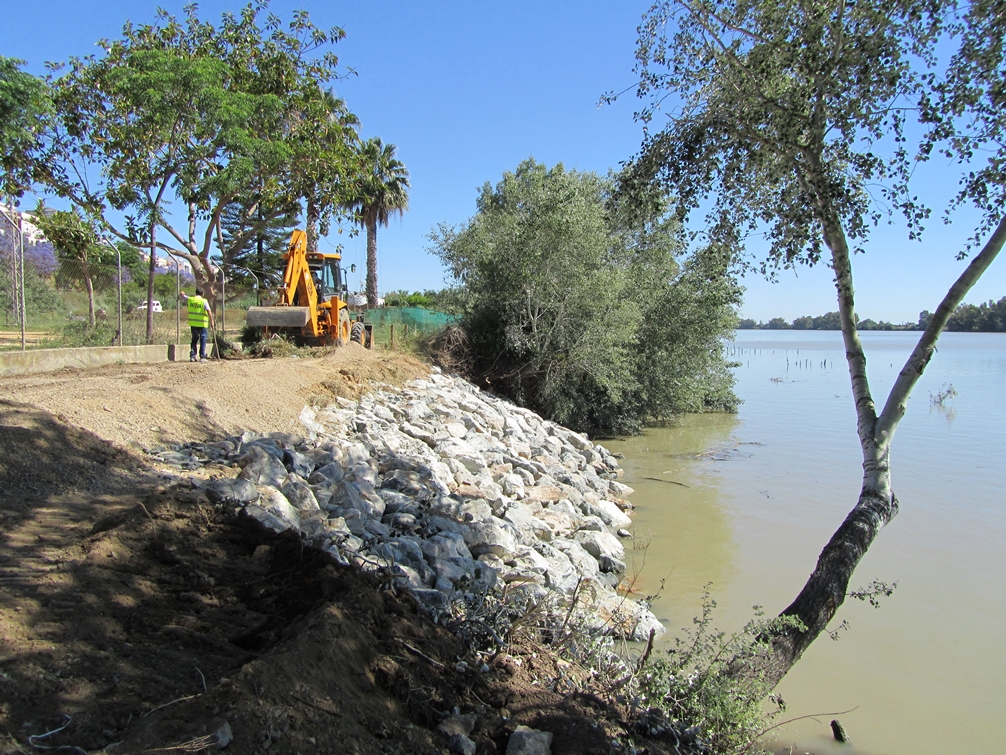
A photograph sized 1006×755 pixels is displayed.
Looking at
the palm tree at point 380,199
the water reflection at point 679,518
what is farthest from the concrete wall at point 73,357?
the palm tree at point 380,199

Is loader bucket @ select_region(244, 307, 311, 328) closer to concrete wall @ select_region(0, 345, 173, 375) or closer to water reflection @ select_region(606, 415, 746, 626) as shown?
concrete wall @ select_region(0, 345, 173, 375)

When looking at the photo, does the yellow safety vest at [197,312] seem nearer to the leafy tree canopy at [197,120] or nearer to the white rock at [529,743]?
the leafy tree canopy at [197,120]

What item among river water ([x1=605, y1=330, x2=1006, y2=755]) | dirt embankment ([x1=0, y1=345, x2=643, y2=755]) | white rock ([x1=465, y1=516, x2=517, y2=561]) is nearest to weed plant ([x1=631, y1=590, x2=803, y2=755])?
dirt embankment ([x1=0, y1=345, x2=643, y2=755])

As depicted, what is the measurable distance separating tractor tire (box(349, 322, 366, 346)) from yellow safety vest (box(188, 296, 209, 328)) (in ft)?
14.3

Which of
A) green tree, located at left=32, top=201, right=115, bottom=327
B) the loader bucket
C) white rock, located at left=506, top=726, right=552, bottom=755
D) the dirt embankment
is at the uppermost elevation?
green tree, located at left=32, top=201, right=115, bottom=327

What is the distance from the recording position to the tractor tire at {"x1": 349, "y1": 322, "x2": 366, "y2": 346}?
726 inches

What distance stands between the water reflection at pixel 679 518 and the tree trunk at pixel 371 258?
1819 cm

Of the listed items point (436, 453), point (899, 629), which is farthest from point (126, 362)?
point (899, 629)

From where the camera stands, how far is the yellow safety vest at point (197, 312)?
14359 millimetres

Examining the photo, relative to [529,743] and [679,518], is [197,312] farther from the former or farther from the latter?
[529,743]

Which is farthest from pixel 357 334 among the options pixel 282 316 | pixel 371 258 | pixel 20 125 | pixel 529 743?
pixel 529 743

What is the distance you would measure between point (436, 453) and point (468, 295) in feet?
35.6

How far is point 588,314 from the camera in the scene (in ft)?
56.1

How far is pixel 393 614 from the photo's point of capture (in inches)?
161
